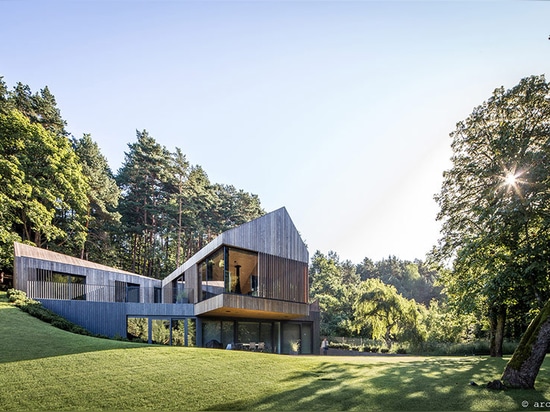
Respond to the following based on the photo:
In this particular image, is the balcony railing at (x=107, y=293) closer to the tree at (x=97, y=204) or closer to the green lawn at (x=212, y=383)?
the green lawn at (x=212, y=383)

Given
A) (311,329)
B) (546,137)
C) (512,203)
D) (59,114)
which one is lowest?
(311,329)

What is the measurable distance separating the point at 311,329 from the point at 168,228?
21495mm

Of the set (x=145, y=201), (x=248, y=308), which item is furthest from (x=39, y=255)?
(x=145, y=201)

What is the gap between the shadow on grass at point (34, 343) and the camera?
31.3ft

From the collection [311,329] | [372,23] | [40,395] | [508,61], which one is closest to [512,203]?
[508,61]

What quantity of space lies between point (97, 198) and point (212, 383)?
2998cm

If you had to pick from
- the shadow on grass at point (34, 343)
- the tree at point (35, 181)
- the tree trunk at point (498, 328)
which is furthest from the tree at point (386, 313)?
the tree at point (35, 181)

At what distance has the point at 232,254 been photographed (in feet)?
61.1

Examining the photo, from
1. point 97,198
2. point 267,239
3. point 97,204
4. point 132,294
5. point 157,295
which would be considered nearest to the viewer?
point 267,239

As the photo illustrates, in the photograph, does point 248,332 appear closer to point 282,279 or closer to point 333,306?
point 282,279

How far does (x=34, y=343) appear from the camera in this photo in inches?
420

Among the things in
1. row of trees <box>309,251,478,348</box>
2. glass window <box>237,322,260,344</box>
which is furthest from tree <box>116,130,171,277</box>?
glass window <box>237,322,260,344</box>

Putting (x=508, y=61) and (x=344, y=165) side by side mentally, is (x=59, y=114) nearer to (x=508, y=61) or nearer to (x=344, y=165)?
(x=344, y=165)

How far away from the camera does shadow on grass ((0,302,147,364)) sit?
955 centimetres
